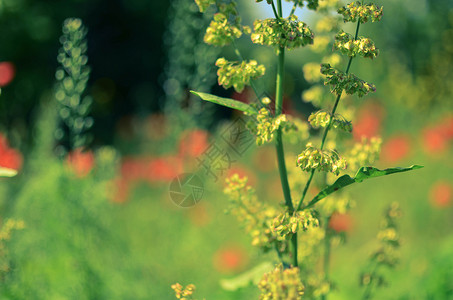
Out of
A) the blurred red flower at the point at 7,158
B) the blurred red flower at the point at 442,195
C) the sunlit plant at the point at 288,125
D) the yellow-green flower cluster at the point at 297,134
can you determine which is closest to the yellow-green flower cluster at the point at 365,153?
the sunlit plant at the point at 288,125

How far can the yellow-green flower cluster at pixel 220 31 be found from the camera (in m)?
1.08

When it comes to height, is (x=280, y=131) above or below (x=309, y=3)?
below

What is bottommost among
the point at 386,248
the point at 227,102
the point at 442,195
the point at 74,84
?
the point at 386,248

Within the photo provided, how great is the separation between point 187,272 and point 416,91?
4538 mm

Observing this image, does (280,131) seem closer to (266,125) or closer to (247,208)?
(266,125)

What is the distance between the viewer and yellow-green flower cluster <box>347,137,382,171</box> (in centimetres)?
128

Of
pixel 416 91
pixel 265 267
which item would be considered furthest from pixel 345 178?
pixel 416 91

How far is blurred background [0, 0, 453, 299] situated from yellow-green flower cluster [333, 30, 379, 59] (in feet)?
1.67

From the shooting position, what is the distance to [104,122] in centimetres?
763

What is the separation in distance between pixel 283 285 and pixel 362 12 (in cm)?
55

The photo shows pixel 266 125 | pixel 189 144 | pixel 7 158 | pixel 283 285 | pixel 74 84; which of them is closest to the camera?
pixel 283 285

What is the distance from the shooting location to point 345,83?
38.4 inches

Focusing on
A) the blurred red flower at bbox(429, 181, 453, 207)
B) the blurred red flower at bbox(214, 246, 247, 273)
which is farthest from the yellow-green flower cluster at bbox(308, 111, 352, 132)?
the blurred red flower at bbox(429, 181, 453, 207)

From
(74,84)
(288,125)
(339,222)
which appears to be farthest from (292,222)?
(339,222)
